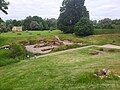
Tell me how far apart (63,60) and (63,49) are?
1199 cm

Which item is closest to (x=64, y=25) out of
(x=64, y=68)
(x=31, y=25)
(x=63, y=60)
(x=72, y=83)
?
(x=31, y=25)

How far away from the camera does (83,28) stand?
233ft

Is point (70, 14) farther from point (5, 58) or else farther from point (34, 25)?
point (5, 58)

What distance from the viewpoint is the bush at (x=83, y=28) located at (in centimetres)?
7112

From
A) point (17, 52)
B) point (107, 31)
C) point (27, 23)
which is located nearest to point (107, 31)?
point (107, 31)

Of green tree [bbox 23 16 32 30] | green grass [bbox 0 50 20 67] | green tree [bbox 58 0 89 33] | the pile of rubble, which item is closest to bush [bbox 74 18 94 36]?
green tree [bbox 58 0 89 33]

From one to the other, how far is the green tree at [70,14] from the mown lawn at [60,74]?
1479 inches

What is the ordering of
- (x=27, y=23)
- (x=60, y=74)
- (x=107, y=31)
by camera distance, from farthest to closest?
(x=27, y=23), (x=107, y=31), (x=60, y=74)

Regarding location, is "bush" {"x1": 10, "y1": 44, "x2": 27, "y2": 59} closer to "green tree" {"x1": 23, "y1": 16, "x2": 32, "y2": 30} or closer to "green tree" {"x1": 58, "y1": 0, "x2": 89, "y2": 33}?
"green tree" {"x1": 58, "y1": 0, "x2": 89, "y2": 33}

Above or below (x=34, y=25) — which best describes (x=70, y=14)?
above

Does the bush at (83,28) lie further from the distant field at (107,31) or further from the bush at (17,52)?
the bush at (17,52)

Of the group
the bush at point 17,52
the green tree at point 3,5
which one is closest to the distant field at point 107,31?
the green tree at point 3,5

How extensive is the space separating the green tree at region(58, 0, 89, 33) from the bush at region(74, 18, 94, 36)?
4633mm

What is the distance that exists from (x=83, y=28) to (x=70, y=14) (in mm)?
7962
